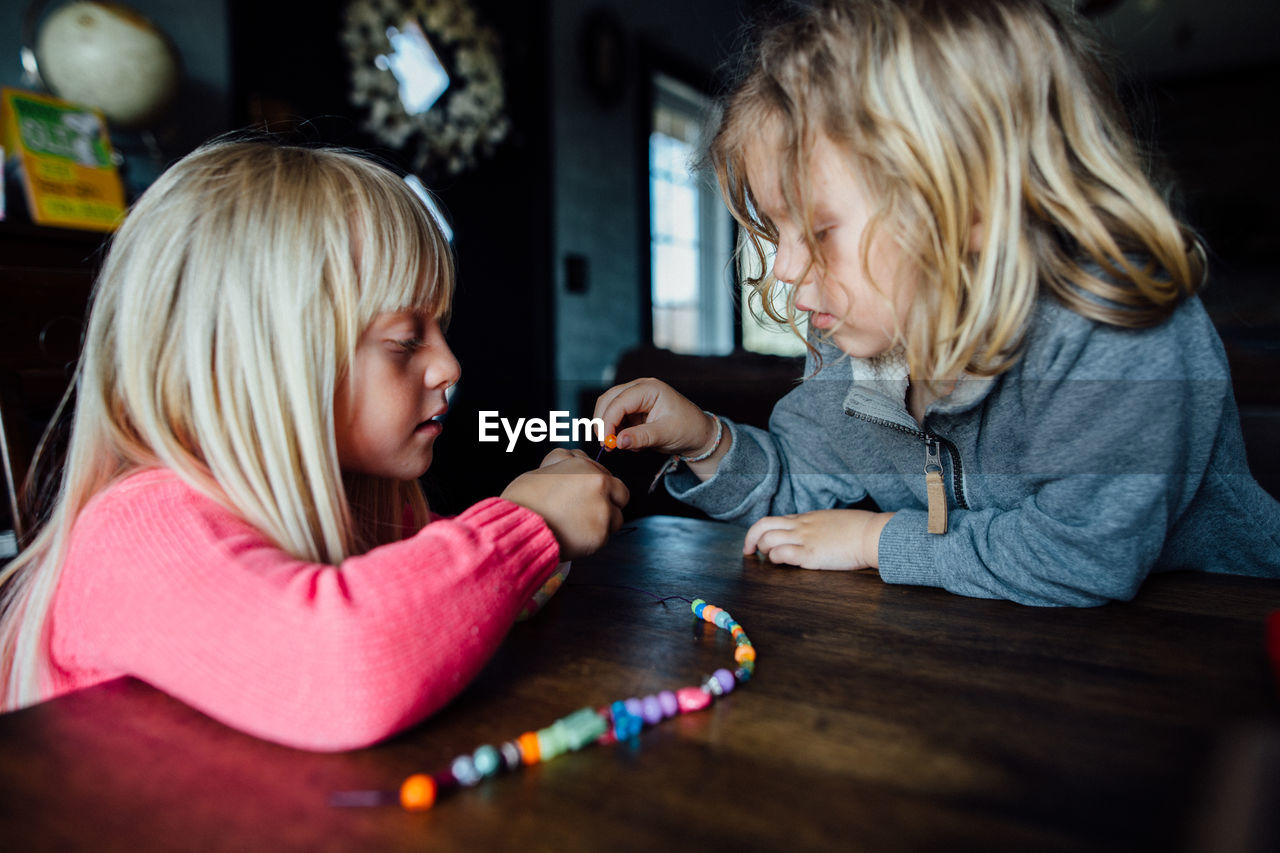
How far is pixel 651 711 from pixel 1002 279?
45 centimetres

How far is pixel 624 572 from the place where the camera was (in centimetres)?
72

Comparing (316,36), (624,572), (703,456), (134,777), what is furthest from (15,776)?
(316,36)

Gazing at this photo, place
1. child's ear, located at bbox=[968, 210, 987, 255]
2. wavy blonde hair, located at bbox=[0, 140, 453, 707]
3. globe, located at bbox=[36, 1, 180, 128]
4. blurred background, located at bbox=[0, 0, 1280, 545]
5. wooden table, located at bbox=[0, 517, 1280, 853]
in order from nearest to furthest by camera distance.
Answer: wooden table, located at bbox=[0, 517, 1280, 853] → wavy blonde hair, located at bbox=[0, 140, 453, 707] → child's ear, located at bbox=[968, 210, 987, 255] → blurred background, located at bbox=[0, 0, 1280, 545] → globe, located at bbox=[36, 1, 180, 128]

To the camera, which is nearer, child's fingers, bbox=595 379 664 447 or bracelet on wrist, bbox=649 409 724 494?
child's fingers, bbox=595 379 664 447

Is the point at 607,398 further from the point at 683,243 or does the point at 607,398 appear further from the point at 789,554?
the point at 683,243

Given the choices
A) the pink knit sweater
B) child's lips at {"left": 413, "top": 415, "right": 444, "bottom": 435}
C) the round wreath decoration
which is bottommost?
the pink knit sweater

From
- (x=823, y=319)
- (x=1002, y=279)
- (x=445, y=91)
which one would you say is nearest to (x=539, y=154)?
(x=445, y=91)

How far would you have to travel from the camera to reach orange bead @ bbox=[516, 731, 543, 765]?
0.38m

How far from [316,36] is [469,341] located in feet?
3.51

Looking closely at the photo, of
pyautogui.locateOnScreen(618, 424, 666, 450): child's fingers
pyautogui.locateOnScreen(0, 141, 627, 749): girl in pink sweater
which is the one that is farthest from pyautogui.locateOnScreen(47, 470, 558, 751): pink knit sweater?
pyautogui.locateOnScreen(618, 424, 666, 450): child's fingers

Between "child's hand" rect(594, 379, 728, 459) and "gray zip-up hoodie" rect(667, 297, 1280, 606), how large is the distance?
0.54 ft

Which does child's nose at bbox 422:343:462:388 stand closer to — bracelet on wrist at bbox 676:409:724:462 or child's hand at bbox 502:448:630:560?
child's hand at bbox 502:448:630:560

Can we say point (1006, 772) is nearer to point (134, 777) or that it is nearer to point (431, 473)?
point (134, 777)

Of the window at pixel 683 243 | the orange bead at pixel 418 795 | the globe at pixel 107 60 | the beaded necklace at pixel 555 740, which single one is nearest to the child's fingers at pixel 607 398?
the beaded necklace at pixel 555 740
